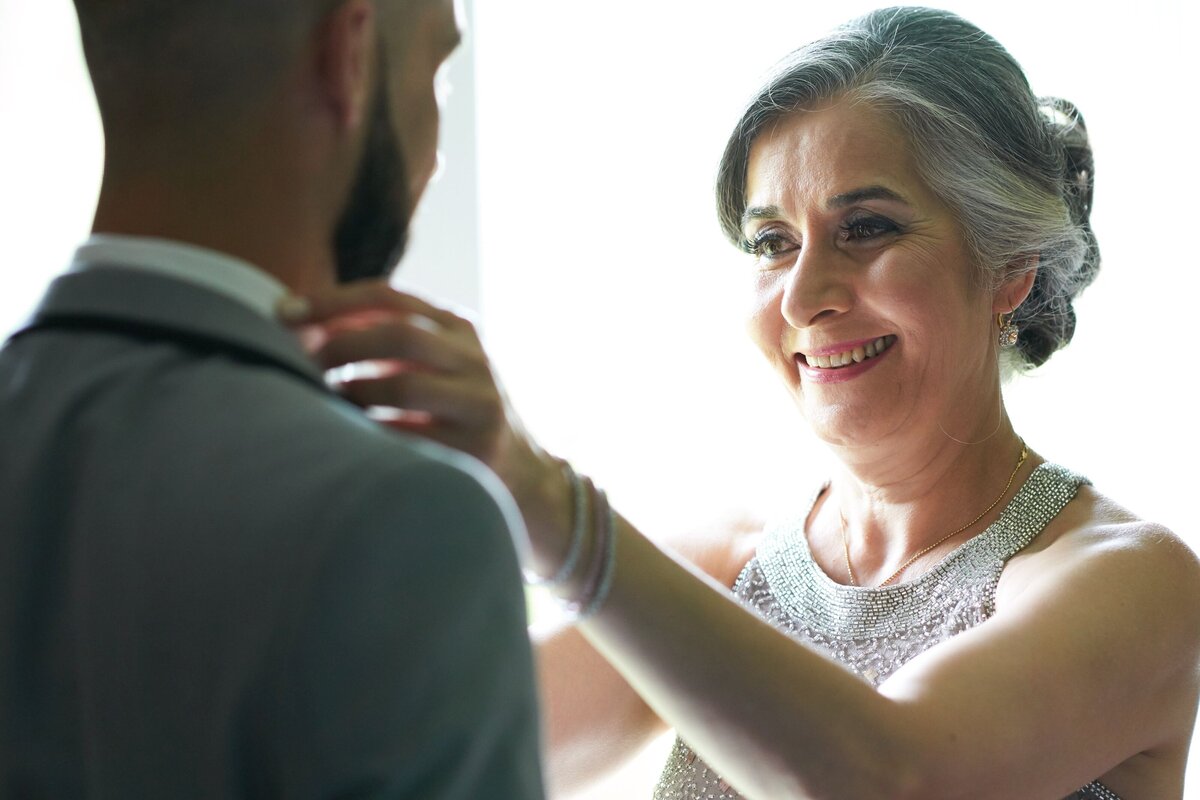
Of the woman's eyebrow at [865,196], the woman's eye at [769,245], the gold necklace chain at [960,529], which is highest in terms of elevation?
the woman's eyebrow at [865,196]

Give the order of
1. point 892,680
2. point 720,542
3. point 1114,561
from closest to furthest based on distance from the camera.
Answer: point 892,680
point 1114,561
point 720,542

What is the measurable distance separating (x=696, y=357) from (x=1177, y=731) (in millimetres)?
1625

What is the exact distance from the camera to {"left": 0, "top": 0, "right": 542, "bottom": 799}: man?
0.59 meters

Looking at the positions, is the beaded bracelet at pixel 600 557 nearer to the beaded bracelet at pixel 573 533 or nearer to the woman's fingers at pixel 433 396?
the beaded bracelet at pixel 573 533

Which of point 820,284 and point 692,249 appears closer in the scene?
point 820,284

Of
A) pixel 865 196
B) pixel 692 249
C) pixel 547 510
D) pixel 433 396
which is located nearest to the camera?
pixel 433 396

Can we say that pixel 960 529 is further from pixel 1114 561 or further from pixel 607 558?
pixel 607 558

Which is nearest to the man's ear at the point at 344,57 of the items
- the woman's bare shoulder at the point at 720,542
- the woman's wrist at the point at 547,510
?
the woman's wrist at the point at 547,510

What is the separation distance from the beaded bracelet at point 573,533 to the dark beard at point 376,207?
261 millimetres

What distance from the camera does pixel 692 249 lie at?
290cm

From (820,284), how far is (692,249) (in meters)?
1.35

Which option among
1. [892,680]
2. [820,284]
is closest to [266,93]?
[892,680]

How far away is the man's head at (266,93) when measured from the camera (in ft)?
2.33

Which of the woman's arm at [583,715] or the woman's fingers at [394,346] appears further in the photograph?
the woman's arm at [583,715]
